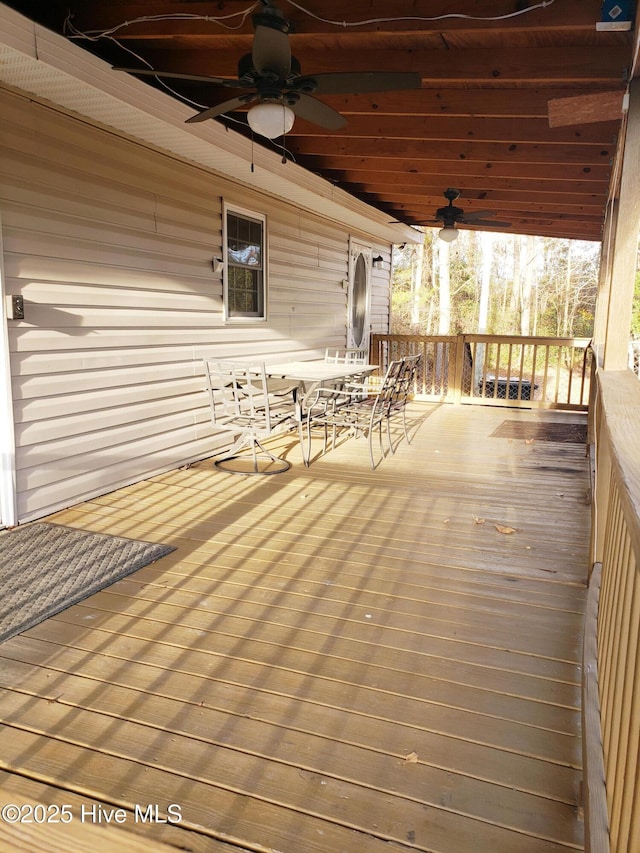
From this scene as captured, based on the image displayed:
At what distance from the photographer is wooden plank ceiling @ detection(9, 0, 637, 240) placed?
306cm

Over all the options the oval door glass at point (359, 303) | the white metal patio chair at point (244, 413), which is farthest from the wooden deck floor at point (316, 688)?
the oval door glass at point (359, 303)

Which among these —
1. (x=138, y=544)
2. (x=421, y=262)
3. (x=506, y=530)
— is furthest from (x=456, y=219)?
(x=421, y=262)

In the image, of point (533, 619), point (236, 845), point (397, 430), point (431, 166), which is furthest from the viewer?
point (397, 430)

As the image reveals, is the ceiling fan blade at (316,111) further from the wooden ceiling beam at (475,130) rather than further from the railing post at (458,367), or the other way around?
the railing post at (458,367)

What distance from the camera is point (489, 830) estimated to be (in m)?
1.53

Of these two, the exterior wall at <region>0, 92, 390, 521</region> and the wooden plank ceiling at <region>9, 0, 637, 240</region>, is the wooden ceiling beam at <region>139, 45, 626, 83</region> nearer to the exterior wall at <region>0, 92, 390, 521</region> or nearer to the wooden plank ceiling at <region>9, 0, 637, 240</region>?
the wooden plank ceiling at <region>9, 0, 637, 240</region>

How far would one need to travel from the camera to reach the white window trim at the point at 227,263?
5.50 meters

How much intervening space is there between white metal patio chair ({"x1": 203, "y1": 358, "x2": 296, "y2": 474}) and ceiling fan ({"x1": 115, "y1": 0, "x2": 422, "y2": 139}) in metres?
1.86

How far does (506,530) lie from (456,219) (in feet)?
14.8

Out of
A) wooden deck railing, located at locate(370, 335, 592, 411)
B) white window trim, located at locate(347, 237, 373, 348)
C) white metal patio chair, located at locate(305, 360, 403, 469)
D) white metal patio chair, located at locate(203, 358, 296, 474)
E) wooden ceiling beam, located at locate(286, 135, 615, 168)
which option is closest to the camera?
white metal patio chair, located at locate(203, 358, 296, 474)

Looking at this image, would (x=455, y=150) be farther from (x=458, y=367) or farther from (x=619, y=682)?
(x=619, y=682)

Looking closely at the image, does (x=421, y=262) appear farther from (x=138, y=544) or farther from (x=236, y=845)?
(x=236, y=845)

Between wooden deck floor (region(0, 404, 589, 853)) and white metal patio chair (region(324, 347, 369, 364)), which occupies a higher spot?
white metal patio chair (region(324, 347, 369, 364))

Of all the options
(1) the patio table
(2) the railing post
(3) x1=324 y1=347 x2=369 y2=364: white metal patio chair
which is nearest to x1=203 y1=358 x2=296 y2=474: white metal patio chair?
(1) the patio table
